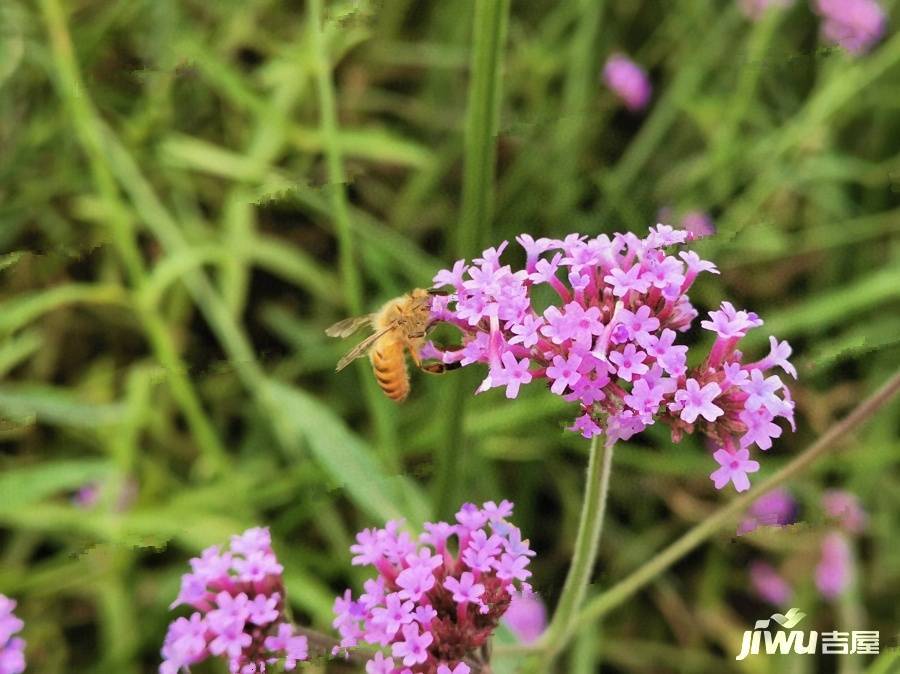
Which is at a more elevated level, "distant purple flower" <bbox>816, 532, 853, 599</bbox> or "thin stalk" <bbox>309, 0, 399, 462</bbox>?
"thin stalk" <bbox>309, 0, 399, 462</bbox>

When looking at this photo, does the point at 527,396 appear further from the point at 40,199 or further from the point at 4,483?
the point at 40,199

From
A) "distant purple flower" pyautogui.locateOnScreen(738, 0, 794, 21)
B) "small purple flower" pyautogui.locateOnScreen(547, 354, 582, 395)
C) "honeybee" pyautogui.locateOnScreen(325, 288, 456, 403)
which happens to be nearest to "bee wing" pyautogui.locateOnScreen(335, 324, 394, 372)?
"honeybee" pyautogui.locateOnScreen(325, 288, 456, 403)

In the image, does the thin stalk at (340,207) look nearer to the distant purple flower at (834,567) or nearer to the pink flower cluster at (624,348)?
the pink flower cluster at (624,348)

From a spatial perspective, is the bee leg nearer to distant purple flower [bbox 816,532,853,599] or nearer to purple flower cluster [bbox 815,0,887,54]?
distant purple flower [bbox 816,532,853,599]

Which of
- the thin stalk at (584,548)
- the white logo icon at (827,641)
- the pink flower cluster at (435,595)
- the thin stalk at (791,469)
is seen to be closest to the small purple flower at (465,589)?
the pink flower cluster at (435,595)

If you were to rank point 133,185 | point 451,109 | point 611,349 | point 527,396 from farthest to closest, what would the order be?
point 451,109 → point 133,185 → point 527,396 → point 611,349

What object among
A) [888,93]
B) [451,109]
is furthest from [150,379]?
[888,93]

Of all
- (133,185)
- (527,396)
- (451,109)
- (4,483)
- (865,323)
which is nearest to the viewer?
(4,483)
